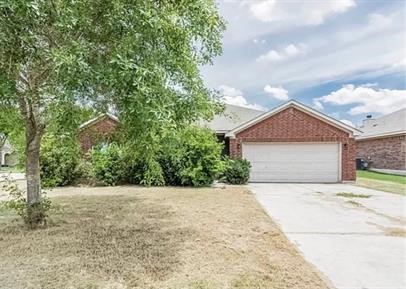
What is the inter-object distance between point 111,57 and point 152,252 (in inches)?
123

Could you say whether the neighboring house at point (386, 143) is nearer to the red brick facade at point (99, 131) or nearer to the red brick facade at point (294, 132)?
the red brick facade at point (294, 132)

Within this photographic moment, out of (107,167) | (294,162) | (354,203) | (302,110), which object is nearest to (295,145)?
(294,162)

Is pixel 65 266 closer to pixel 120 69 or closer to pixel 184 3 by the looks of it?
pixel 120 69

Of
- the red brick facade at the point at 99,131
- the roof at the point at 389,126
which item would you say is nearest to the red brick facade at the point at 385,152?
the roof at the point at 389,126

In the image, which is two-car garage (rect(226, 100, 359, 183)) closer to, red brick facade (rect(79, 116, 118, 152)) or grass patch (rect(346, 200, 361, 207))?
grass patch (rect(346, 200, 361, 207))

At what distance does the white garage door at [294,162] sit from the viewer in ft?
65.1

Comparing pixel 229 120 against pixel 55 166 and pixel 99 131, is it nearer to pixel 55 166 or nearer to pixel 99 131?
pixel 55 166

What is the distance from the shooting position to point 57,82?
5.61 meters

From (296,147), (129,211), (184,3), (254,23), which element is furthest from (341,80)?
(184,3)

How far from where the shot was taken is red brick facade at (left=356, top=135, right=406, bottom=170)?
24.9m

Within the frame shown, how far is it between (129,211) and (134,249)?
3927 mm

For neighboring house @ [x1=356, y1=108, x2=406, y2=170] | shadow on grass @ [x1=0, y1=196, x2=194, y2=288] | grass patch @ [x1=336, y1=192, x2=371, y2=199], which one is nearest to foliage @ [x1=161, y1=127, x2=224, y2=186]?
grass patch @ [x1=336, y1=192, x2=371, y2=199]

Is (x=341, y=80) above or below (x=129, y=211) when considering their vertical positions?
above

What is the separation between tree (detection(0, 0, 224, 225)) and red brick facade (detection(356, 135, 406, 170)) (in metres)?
22.2
